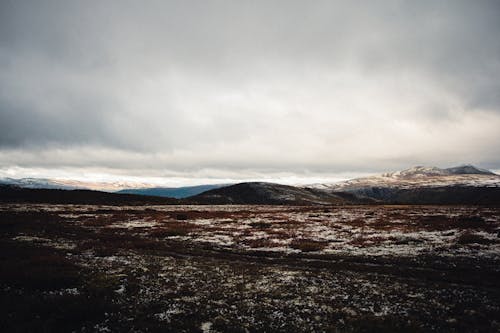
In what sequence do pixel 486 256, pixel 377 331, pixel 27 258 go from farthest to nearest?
pixel 486 256, pixel 27 258, pixel 377 331

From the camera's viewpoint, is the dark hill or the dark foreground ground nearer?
the dark foreground ground

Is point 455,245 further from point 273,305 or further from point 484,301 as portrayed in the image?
point 273,305

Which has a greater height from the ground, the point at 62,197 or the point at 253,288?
the point at 253,288

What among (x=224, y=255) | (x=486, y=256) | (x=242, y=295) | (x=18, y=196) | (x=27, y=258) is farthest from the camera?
(x=18, y=196)

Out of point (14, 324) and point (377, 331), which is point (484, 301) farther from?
point (14, 324)

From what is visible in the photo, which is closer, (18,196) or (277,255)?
(277,255)

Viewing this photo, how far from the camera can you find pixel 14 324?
42.4 ft

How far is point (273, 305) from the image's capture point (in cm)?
1575

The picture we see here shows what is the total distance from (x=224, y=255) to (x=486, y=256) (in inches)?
902

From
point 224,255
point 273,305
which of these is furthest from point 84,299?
point 224,255

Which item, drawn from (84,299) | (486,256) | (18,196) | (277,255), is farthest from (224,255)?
(18,196)

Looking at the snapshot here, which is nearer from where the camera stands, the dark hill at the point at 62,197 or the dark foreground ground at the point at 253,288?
the dark foreground ground at the point at 253,288

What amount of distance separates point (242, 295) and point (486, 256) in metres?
22.6

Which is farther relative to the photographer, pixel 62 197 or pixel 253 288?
pixel 62 197
